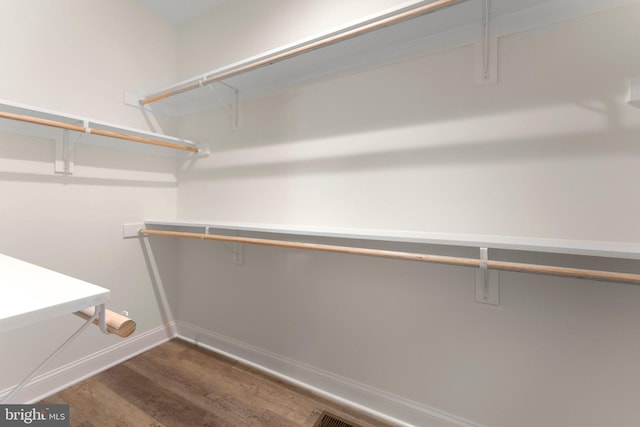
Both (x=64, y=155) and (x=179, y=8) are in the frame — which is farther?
(x=179, y=8)

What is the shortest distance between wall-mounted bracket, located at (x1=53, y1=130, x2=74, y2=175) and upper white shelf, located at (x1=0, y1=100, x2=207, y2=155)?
23 mm

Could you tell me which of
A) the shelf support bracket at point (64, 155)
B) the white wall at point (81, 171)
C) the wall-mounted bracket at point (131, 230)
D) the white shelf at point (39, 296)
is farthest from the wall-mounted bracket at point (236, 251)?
the white shelf at point (39, 296)

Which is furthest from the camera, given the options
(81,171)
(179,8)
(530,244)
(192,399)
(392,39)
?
(179,8)

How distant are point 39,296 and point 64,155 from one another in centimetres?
139

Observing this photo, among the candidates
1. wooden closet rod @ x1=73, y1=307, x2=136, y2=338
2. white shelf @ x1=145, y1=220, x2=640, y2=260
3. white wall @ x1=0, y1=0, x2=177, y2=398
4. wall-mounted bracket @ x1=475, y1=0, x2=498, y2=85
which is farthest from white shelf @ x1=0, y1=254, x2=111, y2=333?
wall-mounted bracket @ x1=475, y1=0, x2=498, y2=85

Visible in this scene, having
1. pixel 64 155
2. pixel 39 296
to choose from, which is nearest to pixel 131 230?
pixel 64 155

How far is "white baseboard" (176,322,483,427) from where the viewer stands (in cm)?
129

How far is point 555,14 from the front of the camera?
3.39ft

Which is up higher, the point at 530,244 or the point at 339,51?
the point at 339,51

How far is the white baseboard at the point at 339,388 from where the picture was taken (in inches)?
50.6

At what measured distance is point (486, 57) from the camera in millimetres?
1134

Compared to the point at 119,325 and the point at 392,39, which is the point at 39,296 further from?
the point at 392,39

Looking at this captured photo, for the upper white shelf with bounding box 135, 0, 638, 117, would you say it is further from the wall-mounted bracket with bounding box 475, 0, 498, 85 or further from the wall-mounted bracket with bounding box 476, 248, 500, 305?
the wall-mounted bracket with bounding box 476, 248, 500, 305

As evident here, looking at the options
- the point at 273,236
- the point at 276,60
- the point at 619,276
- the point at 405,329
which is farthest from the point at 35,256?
the point at 619,276
